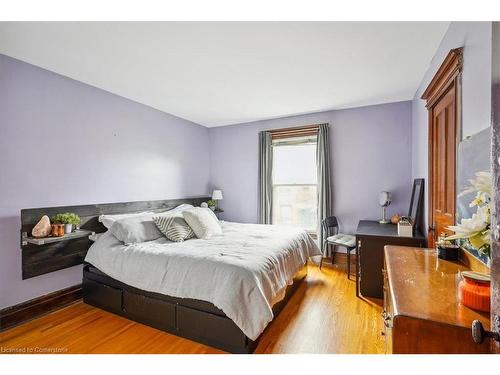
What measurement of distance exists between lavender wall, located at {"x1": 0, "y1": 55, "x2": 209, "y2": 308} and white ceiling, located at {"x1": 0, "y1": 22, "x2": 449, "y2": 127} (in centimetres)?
23

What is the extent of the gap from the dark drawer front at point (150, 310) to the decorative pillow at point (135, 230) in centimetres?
54

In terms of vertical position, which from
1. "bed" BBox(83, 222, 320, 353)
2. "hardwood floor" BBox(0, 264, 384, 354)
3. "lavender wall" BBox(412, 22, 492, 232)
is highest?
"lavender wall" BBox(412, 22, 492, 232)

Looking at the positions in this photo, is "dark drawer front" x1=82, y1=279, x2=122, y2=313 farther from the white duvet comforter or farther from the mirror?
the mirror

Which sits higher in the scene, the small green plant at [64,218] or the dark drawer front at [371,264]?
the small green plant at [64,218]

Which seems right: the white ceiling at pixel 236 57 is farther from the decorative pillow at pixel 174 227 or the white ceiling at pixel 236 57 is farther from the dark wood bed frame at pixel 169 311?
the dark wood bed frame at pixel 169 311

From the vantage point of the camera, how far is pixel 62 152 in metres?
2.61

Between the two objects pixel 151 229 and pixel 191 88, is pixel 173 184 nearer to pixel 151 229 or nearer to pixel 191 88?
pixel 151 229

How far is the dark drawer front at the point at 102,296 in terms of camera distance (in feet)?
7.97

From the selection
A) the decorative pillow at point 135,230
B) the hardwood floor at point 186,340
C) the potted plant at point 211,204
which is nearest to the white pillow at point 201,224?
the decorative pillow at point 135,230

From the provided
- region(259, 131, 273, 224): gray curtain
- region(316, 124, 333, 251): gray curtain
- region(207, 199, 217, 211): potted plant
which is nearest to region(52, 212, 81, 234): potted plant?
region(207, 199, 217, 211): potted plant

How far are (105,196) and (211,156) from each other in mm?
2316

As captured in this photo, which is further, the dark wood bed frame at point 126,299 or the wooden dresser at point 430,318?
the dark wood bed frame at point 126,299

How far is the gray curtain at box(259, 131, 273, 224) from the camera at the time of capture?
171 inches
